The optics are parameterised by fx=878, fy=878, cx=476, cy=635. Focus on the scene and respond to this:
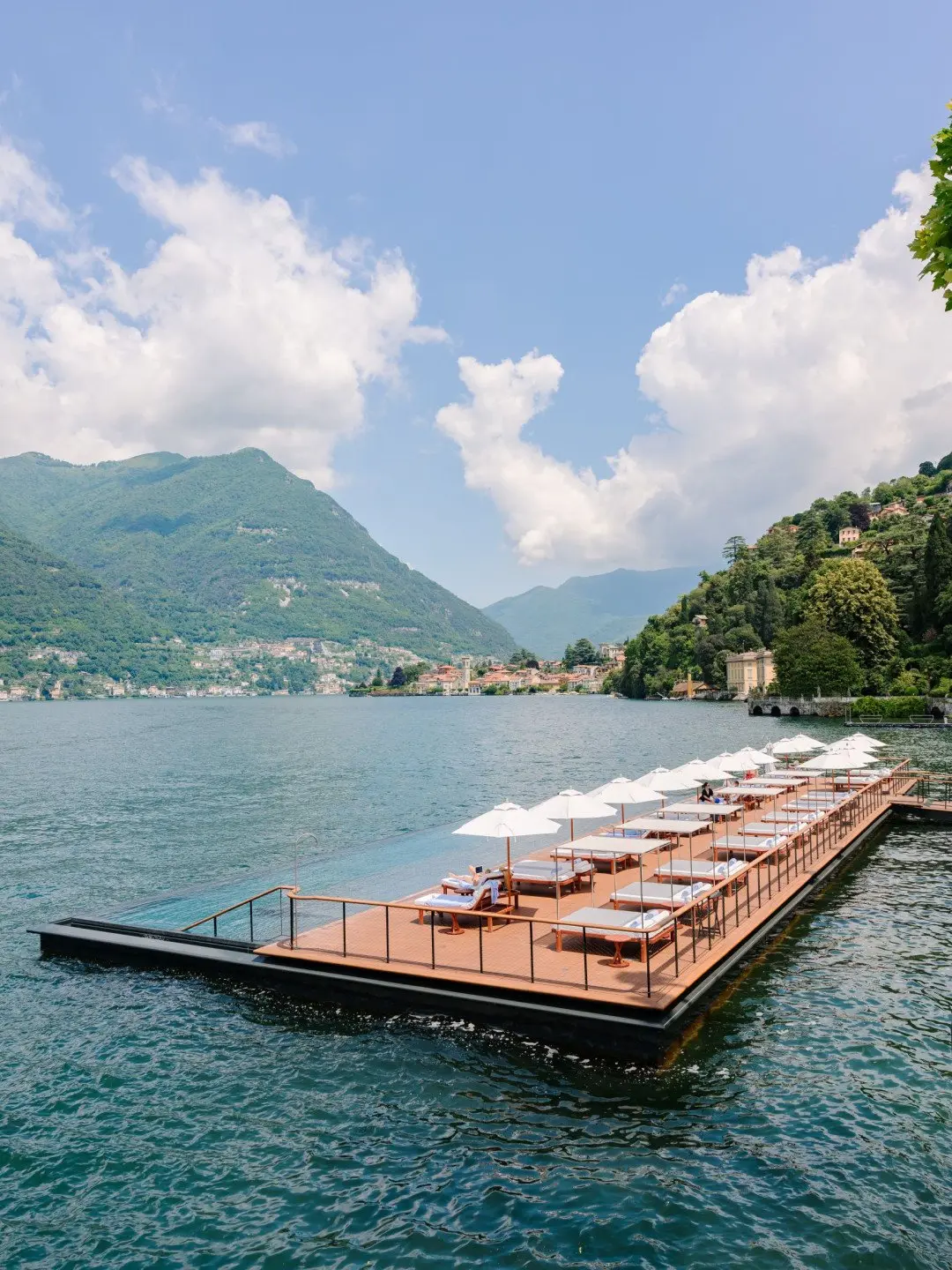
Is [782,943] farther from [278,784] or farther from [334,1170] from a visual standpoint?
[278,784]

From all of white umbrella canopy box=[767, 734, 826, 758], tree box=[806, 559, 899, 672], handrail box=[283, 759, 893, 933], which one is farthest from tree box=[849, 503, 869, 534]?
handrail box=[283, 759, 893, 933]

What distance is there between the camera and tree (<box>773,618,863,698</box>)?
98062mm

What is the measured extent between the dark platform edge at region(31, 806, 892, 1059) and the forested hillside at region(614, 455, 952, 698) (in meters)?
83.1

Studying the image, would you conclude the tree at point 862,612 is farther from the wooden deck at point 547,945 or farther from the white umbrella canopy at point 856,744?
the wooden deck at point 547,945

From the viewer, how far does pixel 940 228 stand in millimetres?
6277

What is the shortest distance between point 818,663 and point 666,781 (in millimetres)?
81912

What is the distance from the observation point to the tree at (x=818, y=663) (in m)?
98.1

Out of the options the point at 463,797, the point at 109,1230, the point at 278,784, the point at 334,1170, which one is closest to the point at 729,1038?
the point at 334,1170

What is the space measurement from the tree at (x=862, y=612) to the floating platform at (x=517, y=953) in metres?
88.9

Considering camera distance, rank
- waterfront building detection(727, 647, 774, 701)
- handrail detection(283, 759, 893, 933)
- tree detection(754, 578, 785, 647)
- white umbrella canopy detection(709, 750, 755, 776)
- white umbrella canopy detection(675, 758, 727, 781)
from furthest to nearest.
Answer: tree detection(754, 578, 785, 647)
waterfront building detection(727, 647, 774, 701)
white umbrella canopy detection(709, 750, 755, 776)
white umbrella canopy detection(675, 758, 727, 781)
handrail detection(283, 759, 893, 933)

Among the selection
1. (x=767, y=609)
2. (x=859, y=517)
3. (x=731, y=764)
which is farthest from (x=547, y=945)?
(x=859, y=517)

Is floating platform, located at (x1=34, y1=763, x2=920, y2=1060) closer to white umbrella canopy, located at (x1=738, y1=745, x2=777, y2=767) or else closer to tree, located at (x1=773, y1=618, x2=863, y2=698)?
white umbrella canopy, located at (x1=738, y1=745, x2=777, y2=767)

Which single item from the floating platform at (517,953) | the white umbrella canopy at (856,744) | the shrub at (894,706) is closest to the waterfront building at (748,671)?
the shrub at (894,706)

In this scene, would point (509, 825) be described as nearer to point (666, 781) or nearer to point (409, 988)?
point (409, 988)
